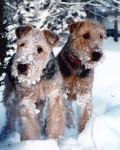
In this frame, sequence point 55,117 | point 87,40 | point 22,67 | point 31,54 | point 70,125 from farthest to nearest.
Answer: point 70,125 → point 87,40 → point 55,117 → point 31,54 → point 22,67

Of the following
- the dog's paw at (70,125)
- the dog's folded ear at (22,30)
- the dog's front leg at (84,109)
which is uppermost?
the dog's folded ear at (22,30)

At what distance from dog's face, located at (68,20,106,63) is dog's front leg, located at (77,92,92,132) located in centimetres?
59

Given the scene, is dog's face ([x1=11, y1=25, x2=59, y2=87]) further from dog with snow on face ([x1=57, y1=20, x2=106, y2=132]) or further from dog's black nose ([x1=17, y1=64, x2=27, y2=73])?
dog with snow on face ([x1=57, y1=20, x2=106, y2=132])

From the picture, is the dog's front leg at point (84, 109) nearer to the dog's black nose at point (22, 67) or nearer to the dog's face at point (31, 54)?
the dog's face at point (31, 54)

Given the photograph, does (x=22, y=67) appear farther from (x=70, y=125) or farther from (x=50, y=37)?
(x=70, y=125)

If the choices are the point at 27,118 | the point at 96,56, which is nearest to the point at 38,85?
the point at 27,118

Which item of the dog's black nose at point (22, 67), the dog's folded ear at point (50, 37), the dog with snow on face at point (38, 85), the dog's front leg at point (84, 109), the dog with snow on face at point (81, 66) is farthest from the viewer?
the dog's front leg at point (84, 109)

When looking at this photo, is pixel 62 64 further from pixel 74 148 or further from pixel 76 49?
pixel 74 148

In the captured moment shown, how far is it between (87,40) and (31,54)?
1.09 meters

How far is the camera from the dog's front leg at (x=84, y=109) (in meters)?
4.80

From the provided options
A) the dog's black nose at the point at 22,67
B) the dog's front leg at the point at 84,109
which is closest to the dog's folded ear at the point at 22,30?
the dog's black nose at the point at 22,67

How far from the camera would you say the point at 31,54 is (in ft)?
12.9

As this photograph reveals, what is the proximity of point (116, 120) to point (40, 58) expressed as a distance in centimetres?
122

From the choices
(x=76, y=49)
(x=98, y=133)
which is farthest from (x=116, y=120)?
(x=76, y=49)
